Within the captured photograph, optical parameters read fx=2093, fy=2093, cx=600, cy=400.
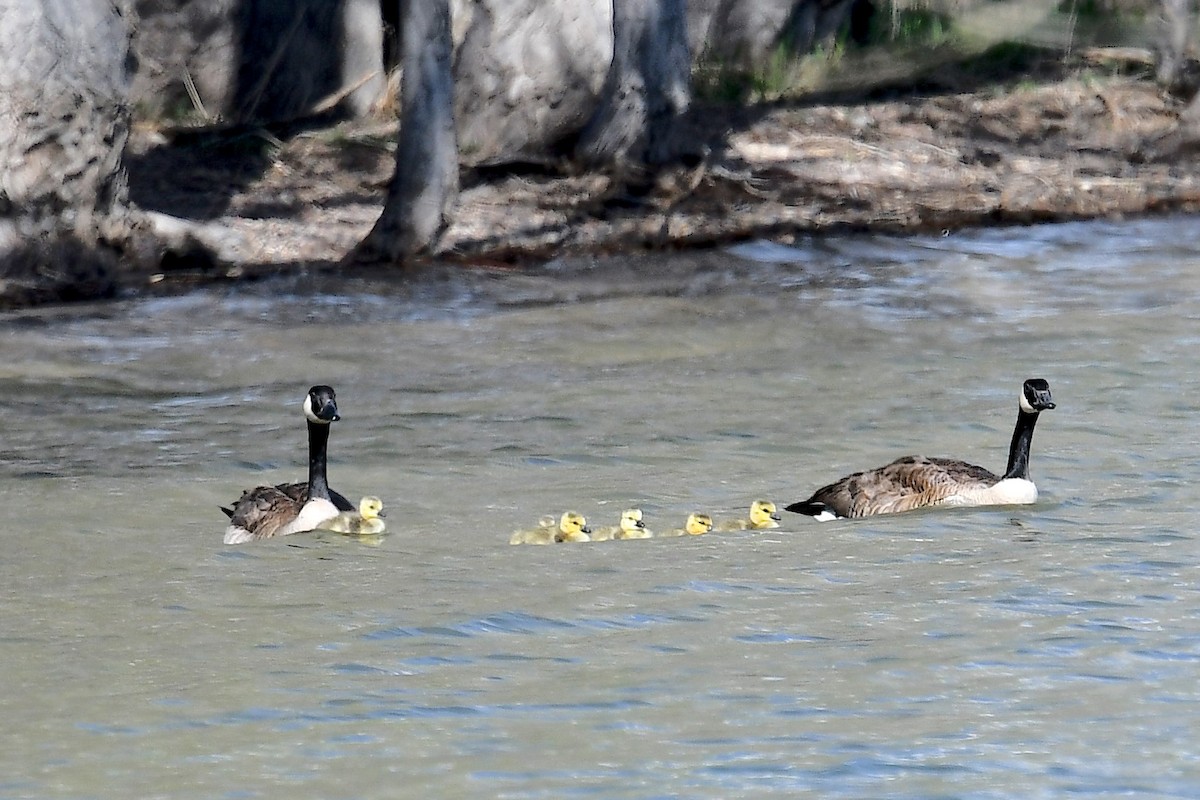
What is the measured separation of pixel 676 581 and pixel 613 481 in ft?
7.65

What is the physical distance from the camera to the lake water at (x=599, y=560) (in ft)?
21.4

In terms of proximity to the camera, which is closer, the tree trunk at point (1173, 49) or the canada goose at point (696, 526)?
the canada goose at point (696, 526)

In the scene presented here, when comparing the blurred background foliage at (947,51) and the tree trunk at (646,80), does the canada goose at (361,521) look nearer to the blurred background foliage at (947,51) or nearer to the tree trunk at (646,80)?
the tree trunk at (646,80)

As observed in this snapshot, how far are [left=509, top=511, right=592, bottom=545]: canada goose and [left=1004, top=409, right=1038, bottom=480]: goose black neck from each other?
2.26 metres

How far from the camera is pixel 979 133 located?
2480 cm

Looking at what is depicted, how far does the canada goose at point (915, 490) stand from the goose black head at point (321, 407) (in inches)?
90.6

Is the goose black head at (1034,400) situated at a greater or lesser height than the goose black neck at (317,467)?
greater

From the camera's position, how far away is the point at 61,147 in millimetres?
17344

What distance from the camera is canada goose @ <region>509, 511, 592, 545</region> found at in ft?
30.8

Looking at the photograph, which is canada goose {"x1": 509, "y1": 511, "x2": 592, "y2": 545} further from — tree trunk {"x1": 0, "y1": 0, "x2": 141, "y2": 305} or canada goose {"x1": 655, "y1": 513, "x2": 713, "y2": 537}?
tree trunk {"x1": 0, "y1": 0, "x2": 141, "y2": 305}

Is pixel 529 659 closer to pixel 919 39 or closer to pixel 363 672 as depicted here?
pixel 363 672

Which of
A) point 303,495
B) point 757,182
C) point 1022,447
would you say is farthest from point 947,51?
point 303,495

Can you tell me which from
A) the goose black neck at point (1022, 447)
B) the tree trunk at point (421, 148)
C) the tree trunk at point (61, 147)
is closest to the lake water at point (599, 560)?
the goose black neck at point (1022, 447)

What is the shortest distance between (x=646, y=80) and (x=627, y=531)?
12.2 m
